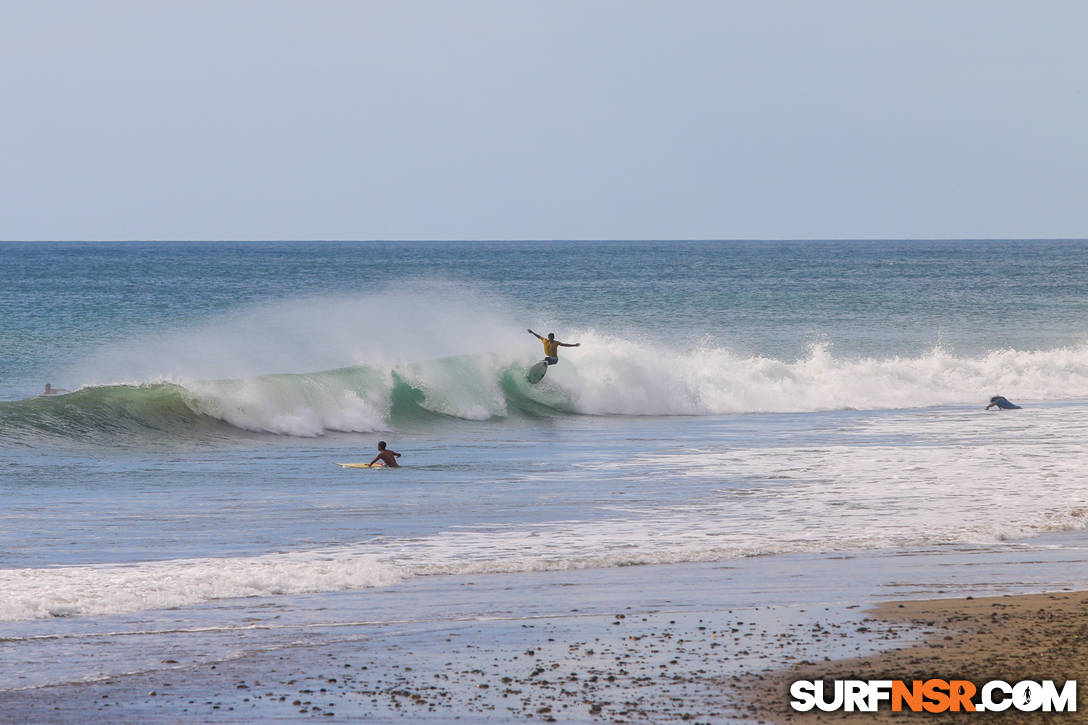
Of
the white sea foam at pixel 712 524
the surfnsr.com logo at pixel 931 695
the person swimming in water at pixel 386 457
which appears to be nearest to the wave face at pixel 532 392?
the person swimming in water at pixel 386 457

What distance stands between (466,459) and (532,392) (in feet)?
30.4

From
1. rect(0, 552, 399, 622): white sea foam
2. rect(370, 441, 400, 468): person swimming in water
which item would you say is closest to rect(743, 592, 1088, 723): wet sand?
rect(0, 552, 399, 622): white sea foam

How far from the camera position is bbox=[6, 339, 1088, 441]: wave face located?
82.8 feet

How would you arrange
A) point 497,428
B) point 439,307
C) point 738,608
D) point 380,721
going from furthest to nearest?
Answer: point 439,307 < point 497,428 < point 738,608 < point 380,721

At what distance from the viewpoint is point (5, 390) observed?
105 feet

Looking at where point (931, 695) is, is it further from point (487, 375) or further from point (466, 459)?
point (487, 375)

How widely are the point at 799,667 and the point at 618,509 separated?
7078 mm

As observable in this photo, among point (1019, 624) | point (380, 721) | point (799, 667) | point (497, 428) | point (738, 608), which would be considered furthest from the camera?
point (497, 428)

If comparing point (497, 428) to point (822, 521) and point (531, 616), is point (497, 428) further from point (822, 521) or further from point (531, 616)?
point (531, 616)

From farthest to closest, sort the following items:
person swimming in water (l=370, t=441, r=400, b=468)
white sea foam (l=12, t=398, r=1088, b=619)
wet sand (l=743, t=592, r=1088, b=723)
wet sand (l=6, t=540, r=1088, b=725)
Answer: person swimming in water (l=370, t=441, r=400, b=468) < white sea foam (l=12, t=398, r=1088, b=619) < wet sand (l=6, t=540, r=1088, b=725) < wet sand (l=743, t=592, r=1088, b=723)

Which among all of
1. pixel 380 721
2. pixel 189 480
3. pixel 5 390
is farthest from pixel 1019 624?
pixel 5 390

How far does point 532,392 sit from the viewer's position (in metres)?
30.7

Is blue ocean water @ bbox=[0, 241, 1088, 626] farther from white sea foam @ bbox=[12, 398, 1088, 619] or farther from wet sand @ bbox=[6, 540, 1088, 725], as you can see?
wet sand @ bbox=[6, 540, 1088, 725]

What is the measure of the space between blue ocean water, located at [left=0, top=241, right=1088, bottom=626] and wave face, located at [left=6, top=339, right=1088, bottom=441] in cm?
8
